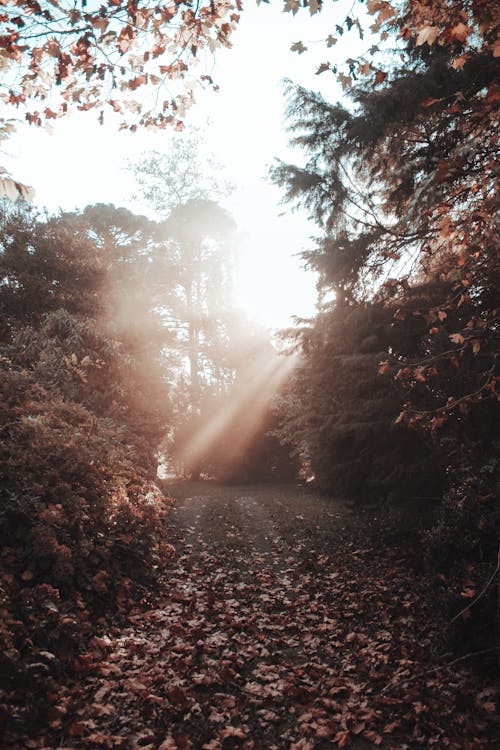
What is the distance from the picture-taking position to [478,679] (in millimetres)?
3812

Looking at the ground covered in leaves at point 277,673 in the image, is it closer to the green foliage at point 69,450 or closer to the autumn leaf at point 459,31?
the green foliage at point 69,450

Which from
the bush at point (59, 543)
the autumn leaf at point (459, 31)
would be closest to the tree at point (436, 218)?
the autumn leaf at point (459, 31)

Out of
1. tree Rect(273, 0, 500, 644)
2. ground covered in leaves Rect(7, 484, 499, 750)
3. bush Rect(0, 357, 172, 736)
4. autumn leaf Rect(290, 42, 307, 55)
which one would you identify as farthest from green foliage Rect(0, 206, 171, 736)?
autumn leaf Rect(290, 42, 307, 55)

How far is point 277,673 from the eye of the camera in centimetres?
412

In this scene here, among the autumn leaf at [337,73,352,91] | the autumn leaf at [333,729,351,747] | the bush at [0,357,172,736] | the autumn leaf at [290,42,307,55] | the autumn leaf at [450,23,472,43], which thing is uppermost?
A: the autumn leaf at [290,42,307,55]

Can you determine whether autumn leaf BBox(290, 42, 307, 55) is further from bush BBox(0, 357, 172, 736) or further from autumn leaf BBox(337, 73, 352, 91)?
bush BBox(0, 357, 172, 736)

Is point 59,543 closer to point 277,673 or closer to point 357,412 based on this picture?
point 277,673

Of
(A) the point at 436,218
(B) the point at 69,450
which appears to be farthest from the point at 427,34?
(B) the point at 69,450

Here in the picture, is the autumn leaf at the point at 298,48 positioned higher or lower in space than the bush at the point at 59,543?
higher

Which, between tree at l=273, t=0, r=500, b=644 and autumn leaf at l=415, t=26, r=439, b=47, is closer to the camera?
autumn leaf at l=415, t=26, r=439, b=47

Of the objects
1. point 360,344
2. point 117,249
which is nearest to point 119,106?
point 360,344

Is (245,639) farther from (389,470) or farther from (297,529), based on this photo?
(389,470)

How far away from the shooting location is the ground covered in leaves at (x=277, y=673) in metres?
3.23

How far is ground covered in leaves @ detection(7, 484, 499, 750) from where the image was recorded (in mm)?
3232
